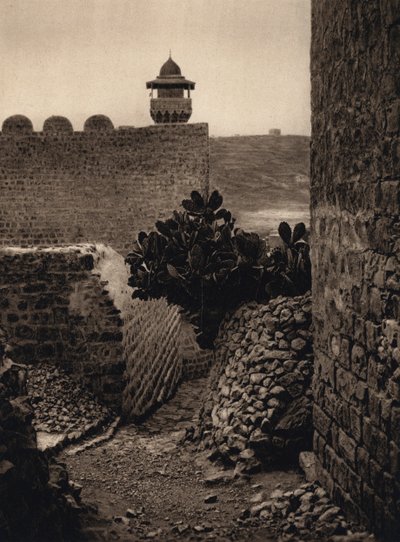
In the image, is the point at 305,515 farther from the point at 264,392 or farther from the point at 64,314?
the point at 64,314

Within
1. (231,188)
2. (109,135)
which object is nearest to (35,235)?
(109,135)

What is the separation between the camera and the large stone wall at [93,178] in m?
20.8

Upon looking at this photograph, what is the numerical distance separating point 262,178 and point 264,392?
18.9 m

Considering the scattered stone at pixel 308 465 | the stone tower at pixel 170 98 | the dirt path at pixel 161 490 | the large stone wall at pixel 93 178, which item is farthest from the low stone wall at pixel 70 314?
the stone tower at pixel 170 98

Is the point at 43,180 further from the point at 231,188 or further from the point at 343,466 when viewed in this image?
the point at 343,466

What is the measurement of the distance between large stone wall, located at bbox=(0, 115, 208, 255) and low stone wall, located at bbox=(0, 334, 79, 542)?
16333 mm

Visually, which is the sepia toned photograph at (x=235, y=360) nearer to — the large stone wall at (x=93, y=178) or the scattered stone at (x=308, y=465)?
the scattered stone at (x=308, y=465)

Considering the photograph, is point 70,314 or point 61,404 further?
point 70,314

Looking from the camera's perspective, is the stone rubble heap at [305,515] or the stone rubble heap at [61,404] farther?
the stone rubble heap at [61,404]

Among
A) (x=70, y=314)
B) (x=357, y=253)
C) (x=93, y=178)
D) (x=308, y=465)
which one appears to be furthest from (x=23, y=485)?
(x=93, y=178)

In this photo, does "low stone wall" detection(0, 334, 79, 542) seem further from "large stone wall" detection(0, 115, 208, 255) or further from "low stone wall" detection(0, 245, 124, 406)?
"large stone wall" detection(0, 115, 208, 255)

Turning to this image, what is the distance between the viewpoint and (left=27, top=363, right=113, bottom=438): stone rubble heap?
705 cm

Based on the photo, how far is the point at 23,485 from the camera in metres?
4.16

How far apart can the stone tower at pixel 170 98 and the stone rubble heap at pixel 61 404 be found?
17.5 metres
